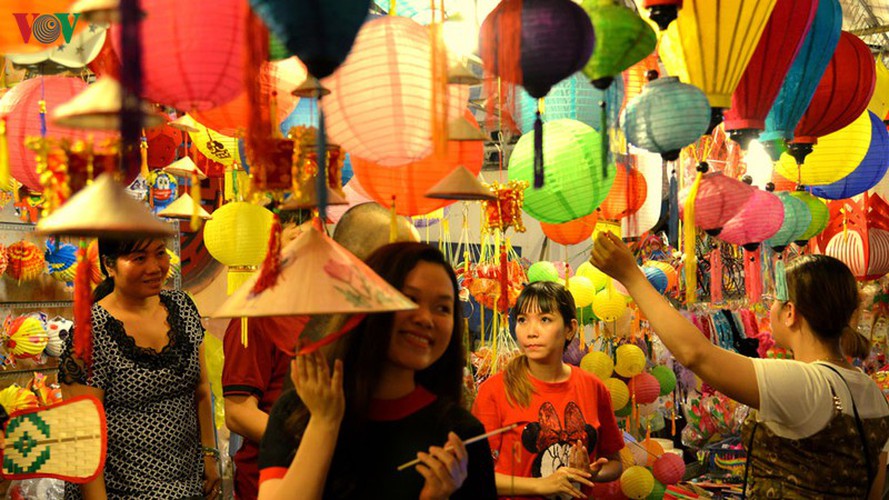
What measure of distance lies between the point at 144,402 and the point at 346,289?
1176 millimetres

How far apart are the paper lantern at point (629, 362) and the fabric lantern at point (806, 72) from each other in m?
2.08

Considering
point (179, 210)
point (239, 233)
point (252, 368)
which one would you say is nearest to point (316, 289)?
point (252, 368)

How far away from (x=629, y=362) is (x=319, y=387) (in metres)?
3.20

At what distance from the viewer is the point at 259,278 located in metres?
1.18

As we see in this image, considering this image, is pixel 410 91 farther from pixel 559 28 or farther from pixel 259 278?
pixel 259 278

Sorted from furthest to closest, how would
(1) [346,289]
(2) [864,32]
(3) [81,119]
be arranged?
(2) [864,32]
(1) [346,289]
(3) [81,119]

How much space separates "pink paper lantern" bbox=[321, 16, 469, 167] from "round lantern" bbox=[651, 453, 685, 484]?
3.06 m

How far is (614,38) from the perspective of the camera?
158 centimetres

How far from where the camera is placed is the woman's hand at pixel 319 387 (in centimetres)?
121

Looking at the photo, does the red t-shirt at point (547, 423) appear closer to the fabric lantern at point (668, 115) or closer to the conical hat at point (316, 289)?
the fabric lantern at point (668, 115)

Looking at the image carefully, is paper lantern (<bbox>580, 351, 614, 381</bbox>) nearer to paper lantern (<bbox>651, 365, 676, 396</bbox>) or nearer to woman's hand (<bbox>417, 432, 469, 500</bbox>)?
paper lantern (<bbox>651, 365, 676, 396</bbox>)

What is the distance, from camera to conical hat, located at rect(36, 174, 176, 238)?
3.23 feet

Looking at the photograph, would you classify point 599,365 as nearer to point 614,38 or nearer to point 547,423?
point 547,423

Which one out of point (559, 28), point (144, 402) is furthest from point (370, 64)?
point (144, 402)
